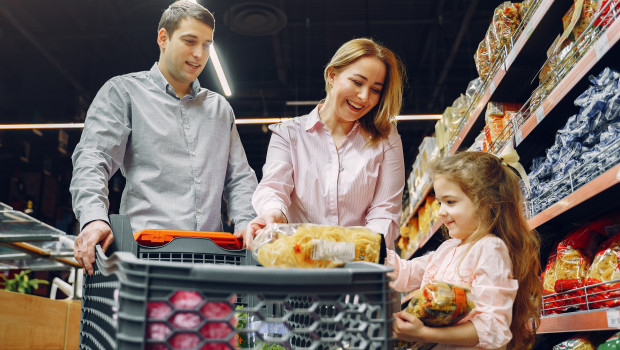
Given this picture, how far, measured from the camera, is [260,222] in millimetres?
1416

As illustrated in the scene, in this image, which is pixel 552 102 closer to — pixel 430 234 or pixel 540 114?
pixel 540 114

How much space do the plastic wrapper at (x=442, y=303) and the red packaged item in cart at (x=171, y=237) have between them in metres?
0.49

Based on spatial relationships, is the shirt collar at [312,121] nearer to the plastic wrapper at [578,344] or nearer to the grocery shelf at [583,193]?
the grocery shelf at [583,193]

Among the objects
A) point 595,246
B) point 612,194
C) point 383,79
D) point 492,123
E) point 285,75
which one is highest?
point 285,75

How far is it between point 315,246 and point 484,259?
66 centimetres

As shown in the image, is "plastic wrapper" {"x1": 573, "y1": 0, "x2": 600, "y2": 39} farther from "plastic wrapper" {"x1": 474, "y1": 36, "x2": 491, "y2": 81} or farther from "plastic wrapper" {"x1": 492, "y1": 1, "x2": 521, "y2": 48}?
"plastic wrapper" {"x1": 474, "y1": 36, "x2": 491, "y2": 81}

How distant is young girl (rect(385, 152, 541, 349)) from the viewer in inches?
53.4

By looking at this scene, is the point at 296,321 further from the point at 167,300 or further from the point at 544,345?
the point at 544,345

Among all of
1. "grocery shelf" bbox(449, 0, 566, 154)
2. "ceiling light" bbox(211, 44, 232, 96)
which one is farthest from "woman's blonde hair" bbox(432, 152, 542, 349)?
"ceiling light" bbox(211, 44, 232, 96)

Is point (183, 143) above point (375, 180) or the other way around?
above

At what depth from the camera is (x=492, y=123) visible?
9.21 ft

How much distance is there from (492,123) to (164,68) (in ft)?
5.59

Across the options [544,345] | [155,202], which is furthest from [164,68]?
[544,345]

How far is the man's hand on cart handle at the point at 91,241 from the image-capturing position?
1.24 m
